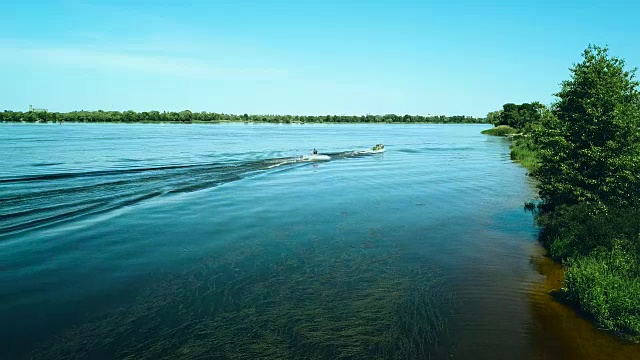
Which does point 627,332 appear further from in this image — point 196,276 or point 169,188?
point 169,188

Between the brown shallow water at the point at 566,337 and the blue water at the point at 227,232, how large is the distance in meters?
0.47

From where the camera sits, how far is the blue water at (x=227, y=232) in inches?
656

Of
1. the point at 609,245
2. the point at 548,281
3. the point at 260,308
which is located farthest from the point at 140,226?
the point at 609,245

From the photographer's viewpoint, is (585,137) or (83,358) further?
(585,137)

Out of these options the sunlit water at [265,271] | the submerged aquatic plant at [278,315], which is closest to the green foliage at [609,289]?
the sunlit water at [265,271]

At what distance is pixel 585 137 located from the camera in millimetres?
22828

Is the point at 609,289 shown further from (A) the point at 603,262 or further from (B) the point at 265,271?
(B) the point at 265,271

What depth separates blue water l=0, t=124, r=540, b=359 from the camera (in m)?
16.7

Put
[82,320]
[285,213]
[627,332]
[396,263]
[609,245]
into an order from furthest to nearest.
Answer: [285,213] → [396,263] → [609,245] → [82,320] → [627,332]

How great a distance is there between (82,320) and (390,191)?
109 feet

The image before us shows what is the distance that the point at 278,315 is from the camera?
54.1 feet

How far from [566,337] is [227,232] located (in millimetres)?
20209

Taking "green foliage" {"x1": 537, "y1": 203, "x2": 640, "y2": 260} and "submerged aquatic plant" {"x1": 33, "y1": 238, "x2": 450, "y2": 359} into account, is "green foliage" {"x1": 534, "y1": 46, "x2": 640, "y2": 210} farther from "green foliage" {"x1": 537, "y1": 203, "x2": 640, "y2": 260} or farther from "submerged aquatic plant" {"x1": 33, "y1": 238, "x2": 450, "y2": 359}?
"submerged aquatic plant" {"x1": 33, "y1": 238, "x2": 450, "y2": 359}

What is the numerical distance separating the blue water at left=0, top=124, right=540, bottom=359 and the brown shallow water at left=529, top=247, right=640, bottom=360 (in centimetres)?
47
